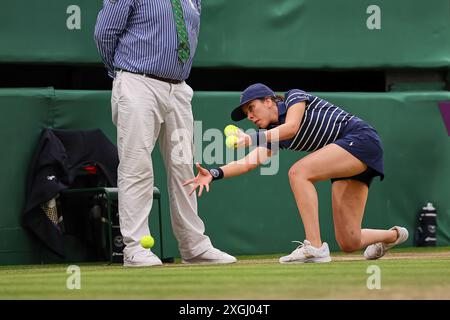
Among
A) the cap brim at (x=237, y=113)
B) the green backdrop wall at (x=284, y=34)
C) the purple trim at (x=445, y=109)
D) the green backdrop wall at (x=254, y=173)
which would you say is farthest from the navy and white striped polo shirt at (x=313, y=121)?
the purple trim at (x=445, y=109)

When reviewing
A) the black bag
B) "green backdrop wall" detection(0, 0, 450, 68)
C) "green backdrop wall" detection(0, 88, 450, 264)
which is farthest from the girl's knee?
"green backdrop wall" detection(0, 0, 450, 68)

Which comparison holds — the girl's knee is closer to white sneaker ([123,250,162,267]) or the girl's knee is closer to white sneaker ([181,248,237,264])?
white sneaker ([181,248,237,264])

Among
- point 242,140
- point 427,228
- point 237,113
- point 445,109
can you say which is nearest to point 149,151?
point 237,113

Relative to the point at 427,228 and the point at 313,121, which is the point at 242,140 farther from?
the point at 427,228

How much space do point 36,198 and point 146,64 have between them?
5.55 feet

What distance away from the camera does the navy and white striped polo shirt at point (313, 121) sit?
8156 mm

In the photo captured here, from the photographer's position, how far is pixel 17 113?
9555mm

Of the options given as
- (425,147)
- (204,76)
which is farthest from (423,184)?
(204,76)

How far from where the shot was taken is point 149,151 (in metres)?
8.35

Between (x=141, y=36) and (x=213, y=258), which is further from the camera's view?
(x=213, y=258)

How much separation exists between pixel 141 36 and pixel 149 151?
83cm

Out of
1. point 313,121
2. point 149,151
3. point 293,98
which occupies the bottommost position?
point 149,151
